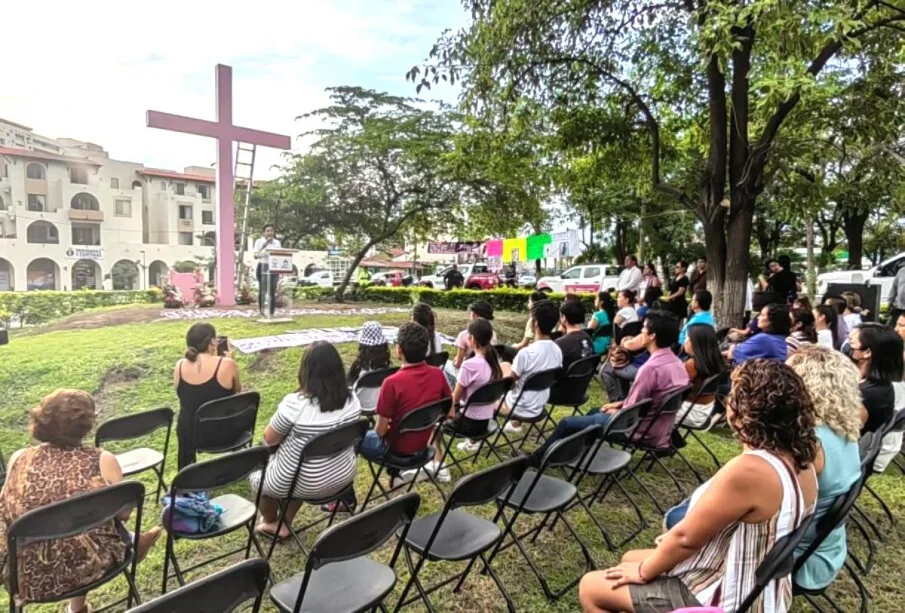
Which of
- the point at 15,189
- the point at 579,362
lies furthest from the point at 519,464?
the point at 15,189

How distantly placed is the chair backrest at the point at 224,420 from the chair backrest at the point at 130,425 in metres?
0.20

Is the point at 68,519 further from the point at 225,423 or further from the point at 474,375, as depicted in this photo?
the point at 474,375

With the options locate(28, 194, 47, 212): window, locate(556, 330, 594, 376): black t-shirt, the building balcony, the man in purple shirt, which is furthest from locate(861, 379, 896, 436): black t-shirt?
the building balcony

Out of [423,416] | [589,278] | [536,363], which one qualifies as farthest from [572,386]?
[589,278]

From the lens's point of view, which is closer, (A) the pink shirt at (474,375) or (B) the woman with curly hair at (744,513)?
(B) the woman with curly hair at (744,513)

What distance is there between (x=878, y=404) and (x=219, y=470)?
353 centimetres

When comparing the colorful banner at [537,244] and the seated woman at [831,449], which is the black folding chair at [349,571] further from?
the colorful banner at [537,244]

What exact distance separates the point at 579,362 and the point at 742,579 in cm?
259

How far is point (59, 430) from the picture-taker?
2.04m

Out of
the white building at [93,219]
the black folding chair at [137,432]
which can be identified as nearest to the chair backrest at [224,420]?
the black folding chair at [137,432]

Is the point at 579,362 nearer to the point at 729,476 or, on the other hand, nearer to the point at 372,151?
the point at 729,476

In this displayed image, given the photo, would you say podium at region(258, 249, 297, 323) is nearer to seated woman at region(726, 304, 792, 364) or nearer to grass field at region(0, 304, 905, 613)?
grass field at region(0, 304, 905, 613)

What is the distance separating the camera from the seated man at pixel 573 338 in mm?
4668

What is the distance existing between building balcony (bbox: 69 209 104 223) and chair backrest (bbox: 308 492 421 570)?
3585cm
